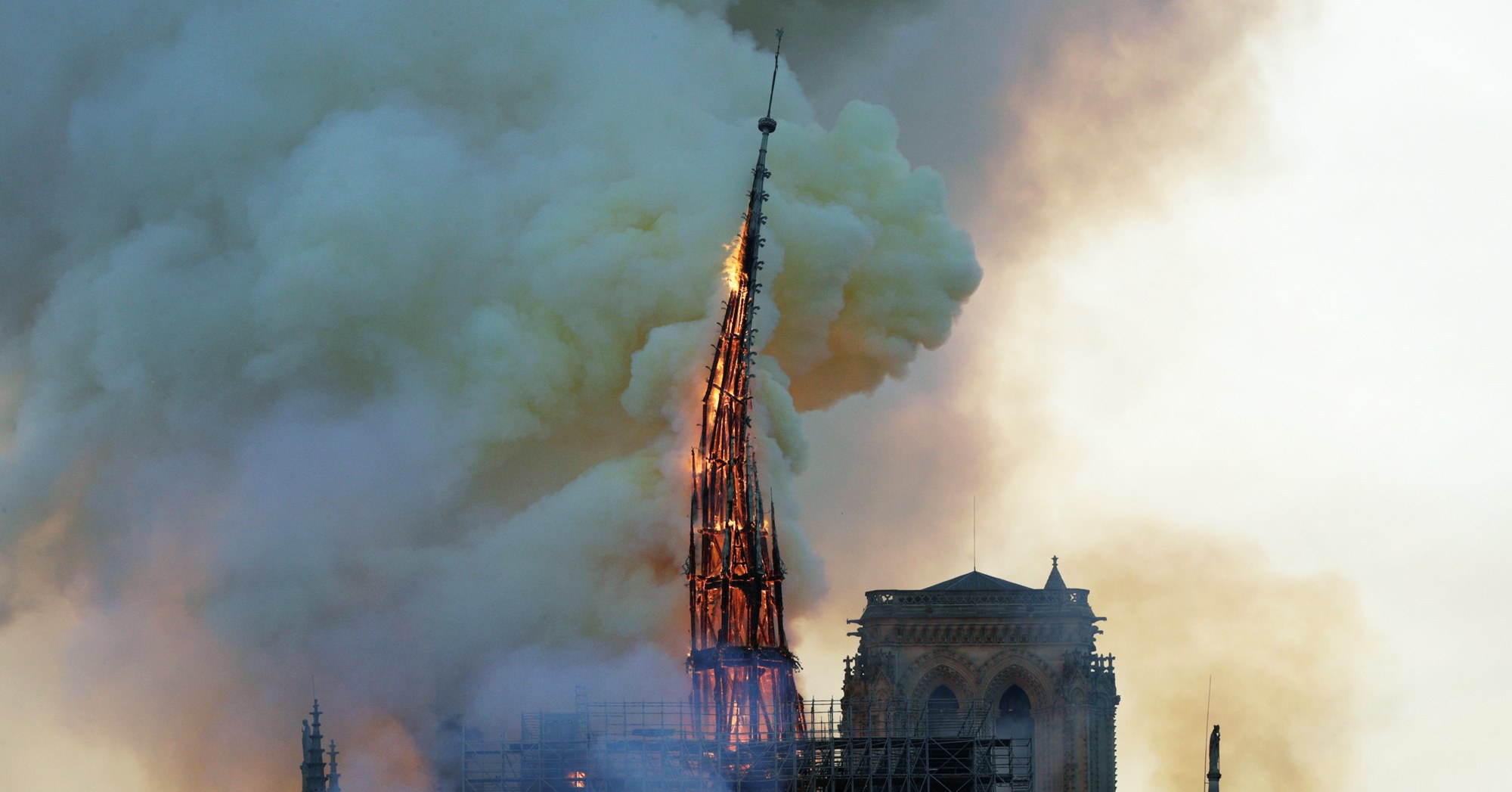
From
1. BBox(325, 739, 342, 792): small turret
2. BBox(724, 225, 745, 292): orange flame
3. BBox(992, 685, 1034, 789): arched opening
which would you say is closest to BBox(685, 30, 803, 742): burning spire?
BBox(724, 225, 745, 292): orange flame

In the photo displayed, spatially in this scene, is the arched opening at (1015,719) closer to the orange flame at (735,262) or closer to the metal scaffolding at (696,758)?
the metal scaffolding at (696,758)

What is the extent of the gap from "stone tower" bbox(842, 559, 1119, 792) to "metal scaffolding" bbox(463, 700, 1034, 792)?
17716mm

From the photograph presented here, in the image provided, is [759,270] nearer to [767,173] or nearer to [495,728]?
[767,173]

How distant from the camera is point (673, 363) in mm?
106312

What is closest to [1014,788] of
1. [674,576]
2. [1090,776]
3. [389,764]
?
[1090,776]

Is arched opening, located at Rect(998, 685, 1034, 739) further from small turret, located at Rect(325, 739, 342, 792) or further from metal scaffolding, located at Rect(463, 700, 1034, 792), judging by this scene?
small turret, located at Rect(325, 739, 342, 792)

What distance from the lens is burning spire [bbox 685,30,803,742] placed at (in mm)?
100188

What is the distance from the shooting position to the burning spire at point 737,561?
100m

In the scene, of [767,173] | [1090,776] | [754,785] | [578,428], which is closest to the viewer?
[754,785]

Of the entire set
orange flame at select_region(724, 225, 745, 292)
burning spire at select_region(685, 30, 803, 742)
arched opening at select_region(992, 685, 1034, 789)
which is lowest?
arched opening at select_region(992, 685, 1034, 789)

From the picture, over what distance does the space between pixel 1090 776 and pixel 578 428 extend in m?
24.5

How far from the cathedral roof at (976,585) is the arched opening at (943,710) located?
12.9 feet

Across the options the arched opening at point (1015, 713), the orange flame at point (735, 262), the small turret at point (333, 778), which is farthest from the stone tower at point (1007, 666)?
the small turret at point (333, 778)

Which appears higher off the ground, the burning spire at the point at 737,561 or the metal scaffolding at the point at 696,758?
the burning spire at the point at 737,561
